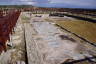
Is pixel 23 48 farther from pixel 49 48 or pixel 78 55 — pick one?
pixel 78 55

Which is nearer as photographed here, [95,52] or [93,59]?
[93,59]

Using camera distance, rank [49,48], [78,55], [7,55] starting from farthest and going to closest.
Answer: [49,48], [78,55], [7,55]

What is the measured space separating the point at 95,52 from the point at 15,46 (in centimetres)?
355

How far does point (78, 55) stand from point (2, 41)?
140 inches

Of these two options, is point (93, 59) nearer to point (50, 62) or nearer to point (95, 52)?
point (95, 52)

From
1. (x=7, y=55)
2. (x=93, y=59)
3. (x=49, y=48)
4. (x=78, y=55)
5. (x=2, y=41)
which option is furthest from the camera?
(x=49, y=48)

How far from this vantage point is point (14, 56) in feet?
18.8

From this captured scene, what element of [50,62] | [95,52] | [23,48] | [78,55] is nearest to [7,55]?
[23,48]

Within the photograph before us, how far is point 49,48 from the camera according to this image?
7.52 metres

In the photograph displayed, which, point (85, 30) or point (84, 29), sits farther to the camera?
point (84, 29)

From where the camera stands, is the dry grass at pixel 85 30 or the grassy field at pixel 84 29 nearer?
the dry grass at pixel 85 30

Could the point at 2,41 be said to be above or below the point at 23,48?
above

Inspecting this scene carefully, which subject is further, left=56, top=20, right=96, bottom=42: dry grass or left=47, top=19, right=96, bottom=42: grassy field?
left=47, top=19, right=96, bottom=42: grassy field

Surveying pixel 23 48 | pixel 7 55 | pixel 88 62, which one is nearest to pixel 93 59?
pixel 88 62
